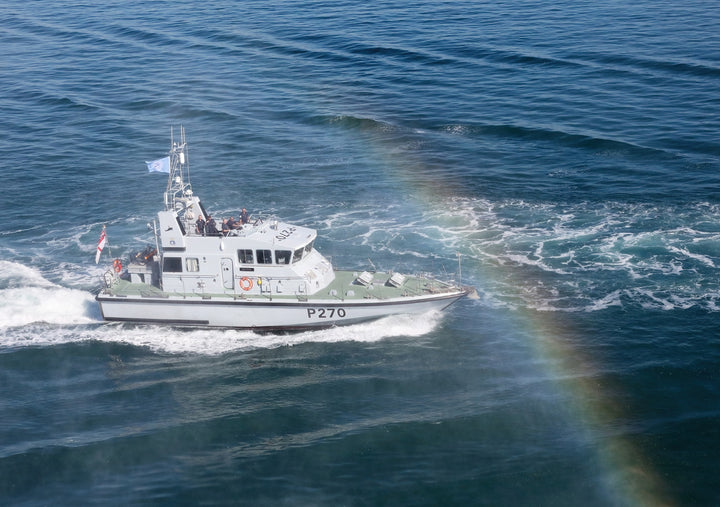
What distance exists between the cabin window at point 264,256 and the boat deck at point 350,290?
2.30 m

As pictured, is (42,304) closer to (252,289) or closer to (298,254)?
(252,289)

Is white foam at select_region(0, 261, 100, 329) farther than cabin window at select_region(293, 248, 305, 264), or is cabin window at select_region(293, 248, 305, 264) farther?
white foam at select_region(0, 261, 100, 329)

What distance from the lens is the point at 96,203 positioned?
7669 centimetres

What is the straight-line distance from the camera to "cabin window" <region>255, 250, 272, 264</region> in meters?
52.7

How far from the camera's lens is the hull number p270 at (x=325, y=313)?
52938 mm

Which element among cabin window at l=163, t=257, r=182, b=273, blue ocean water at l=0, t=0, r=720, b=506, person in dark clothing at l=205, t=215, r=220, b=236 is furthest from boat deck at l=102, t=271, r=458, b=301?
person in dark clothing at l=205, t=215, r=220, b=236

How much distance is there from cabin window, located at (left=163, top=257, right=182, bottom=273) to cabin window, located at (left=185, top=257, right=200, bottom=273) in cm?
50

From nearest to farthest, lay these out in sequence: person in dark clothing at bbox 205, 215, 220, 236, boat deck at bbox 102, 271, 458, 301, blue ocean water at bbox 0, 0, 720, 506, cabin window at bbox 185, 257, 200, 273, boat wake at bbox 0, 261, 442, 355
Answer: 1. blue ocean water at bbox 0, 0, 720, 506
2. boat wake at bbox 0, 261, 442, 355
3. boat deck at bbox 102, 271, 458, 301
4. cabin window at bbox 185, 257, 200, 273
5. person in dark clothing at bbox 205, 215, 220, 236

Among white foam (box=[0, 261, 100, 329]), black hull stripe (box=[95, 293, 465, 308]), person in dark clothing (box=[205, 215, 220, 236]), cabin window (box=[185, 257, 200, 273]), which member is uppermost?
person in dark clothing (box=[205, 215, 220, 236])

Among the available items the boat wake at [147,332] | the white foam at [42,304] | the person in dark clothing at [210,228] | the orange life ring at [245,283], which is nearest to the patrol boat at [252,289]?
the orange life ring at [245,283]

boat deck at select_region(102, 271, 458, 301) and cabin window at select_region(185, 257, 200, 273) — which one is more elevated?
cabin window at select_region(185, 257, 200, 273)

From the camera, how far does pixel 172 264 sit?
175 feet

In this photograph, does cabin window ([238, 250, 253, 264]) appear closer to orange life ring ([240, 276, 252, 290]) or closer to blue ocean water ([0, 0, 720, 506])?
orange life ring ([240, 276, 252, 290])

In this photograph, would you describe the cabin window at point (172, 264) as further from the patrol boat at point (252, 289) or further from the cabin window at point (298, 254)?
the cabin window at point (298, 254)
